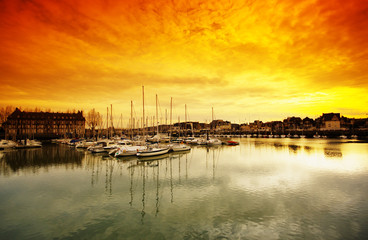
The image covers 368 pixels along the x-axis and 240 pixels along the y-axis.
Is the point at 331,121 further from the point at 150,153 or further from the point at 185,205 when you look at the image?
the point at 185,205

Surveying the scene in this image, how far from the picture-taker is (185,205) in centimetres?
1697

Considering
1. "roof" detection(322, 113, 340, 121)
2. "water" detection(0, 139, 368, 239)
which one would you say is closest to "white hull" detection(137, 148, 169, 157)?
"water" detection(0, 139, 368, 239)

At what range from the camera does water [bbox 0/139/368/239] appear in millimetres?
12695

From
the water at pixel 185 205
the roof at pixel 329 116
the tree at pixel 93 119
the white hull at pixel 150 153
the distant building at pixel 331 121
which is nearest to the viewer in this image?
the water at pixel 185 205

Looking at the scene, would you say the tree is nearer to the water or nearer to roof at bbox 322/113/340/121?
the water

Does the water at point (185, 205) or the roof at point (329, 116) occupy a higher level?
the roof at point (329, 116)

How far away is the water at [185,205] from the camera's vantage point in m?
12.7

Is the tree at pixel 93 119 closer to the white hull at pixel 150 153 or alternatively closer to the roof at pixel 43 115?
the roof at pixel 43 115

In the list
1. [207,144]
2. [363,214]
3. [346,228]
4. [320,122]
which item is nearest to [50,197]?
[346,228]

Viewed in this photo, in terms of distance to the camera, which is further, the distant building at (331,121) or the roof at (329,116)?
the roof at (329,116)

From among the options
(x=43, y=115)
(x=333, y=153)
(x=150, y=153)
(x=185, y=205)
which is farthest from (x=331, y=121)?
(x=43, y=115)

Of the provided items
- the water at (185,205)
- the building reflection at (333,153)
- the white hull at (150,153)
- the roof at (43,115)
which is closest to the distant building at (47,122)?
the roof at (43,115)

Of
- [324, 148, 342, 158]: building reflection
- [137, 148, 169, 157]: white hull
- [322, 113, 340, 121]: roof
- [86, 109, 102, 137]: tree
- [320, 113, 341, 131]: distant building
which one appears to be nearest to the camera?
[137, 148, 169, 157]: white hull

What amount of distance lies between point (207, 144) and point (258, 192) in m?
54.9
